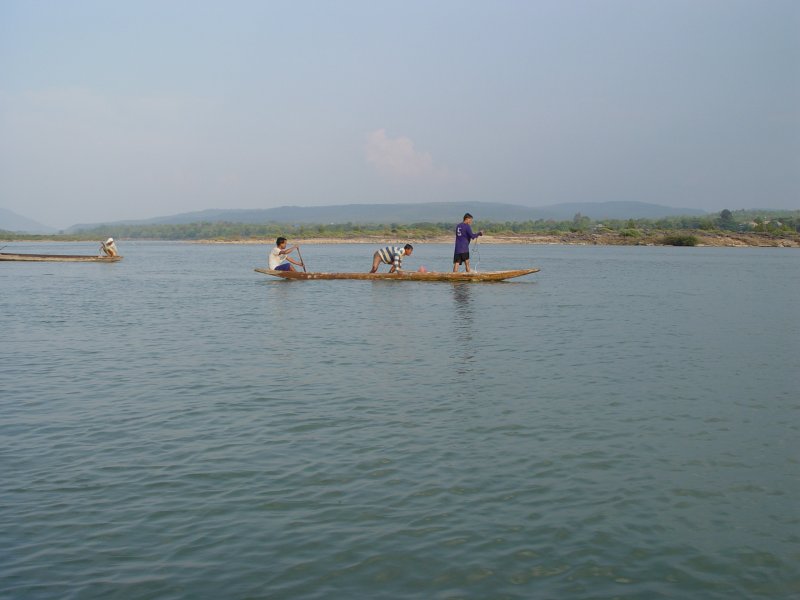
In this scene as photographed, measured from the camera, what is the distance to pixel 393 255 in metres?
29.5

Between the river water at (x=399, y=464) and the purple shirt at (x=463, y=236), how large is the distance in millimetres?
9729

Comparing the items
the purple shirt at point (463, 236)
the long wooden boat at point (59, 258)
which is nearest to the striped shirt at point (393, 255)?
the purple shirt at point (463, 236)

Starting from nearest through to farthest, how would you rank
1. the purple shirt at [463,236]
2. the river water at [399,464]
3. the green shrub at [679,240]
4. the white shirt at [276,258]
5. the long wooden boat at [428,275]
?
the river water at [399,464]
the purple shirt at [463,236]
the long wooden boat at [428,275]
the white shirt at [276,258]
the green shrub at [679,240]

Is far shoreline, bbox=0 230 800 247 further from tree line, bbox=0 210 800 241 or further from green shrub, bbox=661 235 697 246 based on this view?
tree line, bbox=0 210 800 241

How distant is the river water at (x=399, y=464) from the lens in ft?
18.3

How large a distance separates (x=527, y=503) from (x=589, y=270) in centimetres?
3601

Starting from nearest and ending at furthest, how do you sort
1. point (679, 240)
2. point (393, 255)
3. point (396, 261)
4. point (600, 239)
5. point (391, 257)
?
point (396, 261) → point (393, 255) → point (391, 257) → point (679, 240) → point (600, 239)

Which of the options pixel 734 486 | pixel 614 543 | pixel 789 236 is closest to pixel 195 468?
pixel 614 543

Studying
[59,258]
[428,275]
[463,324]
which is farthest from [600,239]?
[463,324]

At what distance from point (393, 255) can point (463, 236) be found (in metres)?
3.72

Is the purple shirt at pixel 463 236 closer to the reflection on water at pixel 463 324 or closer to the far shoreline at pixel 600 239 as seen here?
the reflection on water at pixel 463 324

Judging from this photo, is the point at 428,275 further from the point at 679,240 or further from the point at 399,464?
the point at 679,240

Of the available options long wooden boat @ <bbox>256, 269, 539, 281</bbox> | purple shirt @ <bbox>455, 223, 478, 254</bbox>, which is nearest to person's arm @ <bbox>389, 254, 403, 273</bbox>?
long wooden boat @ <bbox>256, 269, 539, 281</bbox>

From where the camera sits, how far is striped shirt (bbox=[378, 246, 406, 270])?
95.9 ft
